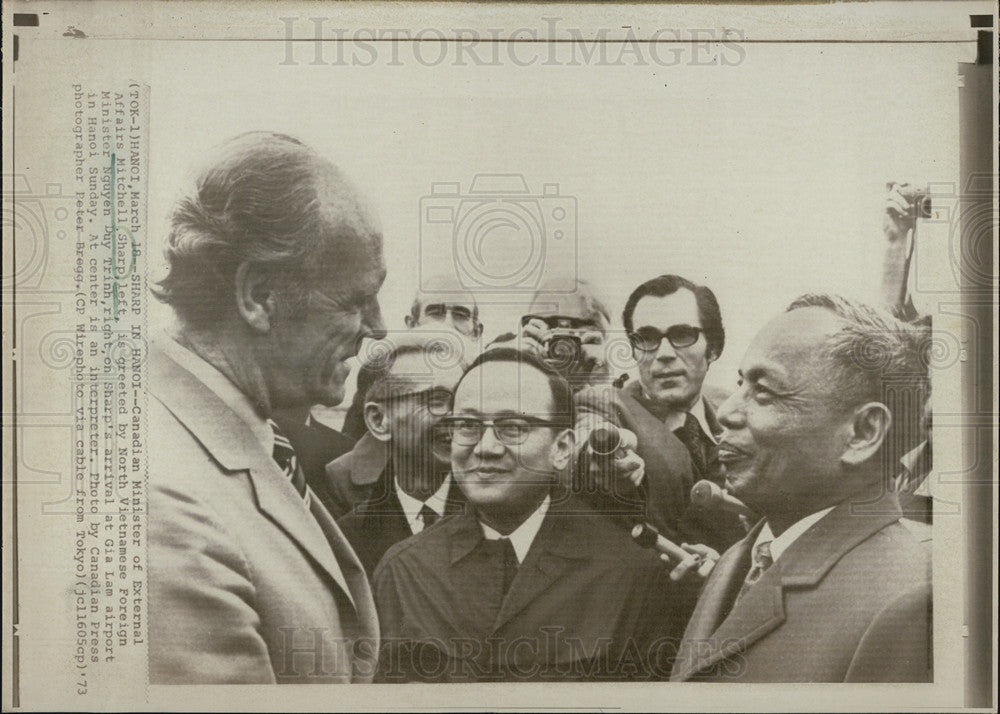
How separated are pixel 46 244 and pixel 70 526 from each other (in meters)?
0.58

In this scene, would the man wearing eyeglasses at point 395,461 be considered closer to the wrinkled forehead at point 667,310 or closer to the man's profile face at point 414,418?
the man's profile face at point 414,418

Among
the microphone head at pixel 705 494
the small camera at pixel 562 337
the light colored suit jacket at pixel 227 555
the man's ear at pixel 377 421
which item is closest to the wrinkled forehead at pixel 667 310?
the small camera at pixel 562 337

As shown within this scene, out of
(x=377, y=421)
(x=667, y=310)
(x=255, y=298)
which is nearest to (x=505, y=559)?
(x=377, y=421)

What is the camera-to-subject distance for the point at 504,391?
1.65m

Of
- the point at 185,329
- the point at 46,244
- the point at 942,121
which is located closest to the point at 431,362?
the point at 185,329

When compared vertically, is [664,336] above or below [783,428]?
above

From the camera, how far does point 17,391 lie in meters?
1.64

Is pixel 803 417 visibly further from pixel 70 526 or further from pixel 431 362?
pixel 70 526

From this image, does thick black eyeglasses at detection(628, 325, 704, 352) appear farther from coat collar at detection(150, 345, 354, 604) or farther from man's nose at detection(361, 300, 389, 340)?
coat collar at detection(150, 345, 354, 604)

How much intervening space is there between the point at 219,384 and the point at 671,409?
3.04 feet

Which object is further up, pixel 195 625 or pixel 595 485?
pixel 595 485

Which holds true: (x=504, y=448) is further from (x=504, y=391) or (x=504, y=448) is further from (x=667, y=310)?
(x=667, y=310)

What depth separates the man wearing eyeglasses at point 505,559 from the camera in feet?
5.41

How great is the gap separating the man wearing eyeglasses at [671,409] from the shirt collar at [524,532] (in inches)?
8.2
